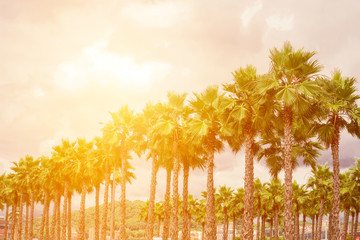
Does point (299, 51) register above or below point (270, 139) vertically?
above

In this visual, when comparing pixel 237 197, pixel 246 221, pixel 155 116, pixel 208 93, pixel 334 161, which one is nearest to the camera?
pixel 246 221

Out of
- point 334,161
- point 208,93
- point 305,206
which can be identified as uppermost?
point 208,93

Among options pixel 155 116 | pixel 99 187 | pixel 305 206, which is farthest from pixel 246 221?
pixel 305 206

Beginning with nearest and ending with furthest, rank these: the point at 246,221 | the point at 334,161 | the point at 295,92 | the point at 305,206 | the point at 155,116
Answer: the point at 295,92
the point at 246,221
the point at 334,161
the point at 155,116
the point at 305,206

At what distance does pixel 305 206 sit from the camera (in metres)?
73.4

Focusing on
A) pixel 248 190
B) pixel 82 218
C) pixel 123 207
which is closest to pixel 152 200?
pixel 123 207

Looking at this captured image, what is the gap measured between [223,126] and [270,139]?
4498 mm

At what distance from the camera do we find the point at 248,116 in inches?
960

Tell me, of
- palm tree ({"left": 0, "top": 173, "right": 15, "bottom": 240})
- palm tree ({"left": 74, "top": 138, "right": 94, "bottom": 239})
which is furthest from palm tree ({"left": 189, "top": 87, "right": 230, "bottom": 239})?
palm tree ({"left": 0, "top": 173, "right": 15, "bottom": 240})

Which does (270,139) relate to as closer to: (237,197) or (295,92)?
(295,92)

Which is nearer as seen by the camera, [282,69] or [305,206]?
[282,69]

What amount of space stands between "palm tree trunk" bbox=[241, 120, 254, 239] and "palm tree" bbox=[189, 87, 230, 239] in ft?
8.45

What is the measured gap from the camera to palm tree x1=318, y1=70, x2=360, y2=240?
989 inches

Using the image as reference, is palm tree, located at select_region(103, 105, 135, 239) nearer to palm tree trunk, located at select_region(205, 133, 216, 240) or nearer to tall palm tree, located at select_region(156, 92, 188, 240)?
tall palm tree, located at select_region(156, 92, 188, 240)
